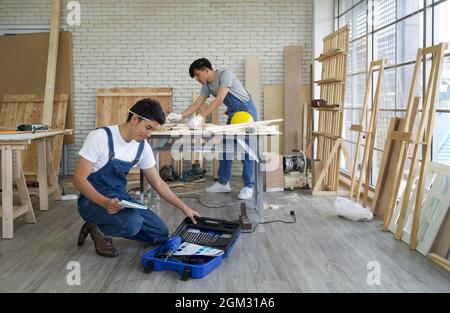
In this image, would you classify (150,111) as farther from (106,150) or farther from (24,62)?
(24,62)

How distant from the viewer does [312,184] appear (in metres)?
5.89

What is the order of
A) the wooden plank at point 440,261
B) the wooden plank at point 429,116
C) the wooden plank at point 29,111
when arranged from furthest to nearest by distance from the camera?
the wooden plank at point 29,111
the wooden plank at point 429,116
the wooden plank at point 440,261

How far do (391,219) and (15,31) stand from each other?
6041 mm

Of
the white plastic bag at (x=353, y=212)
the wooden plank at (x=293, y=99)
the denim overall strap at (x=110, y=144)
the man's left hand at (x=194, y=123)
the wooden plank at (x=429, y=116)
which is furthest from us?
the wooden plank at (x=293, y=99)

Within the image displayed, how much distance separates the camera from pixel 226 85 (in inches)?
203

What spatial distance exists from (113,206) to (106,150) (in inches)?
16.9

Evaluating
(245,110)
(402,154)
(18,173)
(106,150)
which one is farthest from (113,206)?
(245,110)

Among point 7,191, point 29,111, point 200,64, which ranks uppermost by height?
point 200,64

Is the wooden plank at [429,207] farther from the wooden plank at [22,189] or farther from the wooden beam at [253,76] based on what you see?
the wooden beam at [253,76]

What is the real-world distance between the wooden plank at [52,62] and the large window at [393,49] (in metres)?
4.06

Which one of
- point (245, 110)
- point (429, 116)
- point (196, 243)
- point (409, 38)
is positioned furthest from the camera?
point (245, 110)

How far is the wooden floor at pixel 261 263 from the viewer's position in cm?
287

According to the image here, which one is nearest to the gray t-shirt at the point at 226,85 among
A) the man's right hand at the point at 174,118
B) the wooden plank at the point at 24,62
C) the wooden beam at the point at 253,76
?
the man's right hand at the point at 174,118
